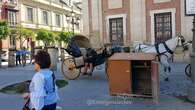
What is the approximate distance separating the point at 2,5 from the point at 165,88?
4326cm

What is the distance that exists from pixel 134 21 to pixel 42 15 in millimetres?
36707

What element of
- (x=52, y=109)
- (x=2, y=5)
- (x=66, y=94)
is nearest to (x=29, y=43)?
(x=2, y=5)

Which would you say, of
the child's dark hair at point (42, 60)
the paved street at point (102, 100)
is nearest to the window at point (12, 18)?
the paved street at point (102, 100)

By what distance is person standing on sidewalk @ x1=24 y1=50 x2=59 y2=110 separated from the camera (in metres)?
4.79

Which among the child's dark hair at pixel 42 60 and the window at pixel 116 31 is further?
the window at pixel 116 31

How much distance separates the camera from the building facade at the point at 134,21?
23.4m

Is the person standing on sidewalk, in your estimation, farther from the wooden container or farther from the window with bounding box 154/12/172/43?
the window with bounding box 154/12/172/43

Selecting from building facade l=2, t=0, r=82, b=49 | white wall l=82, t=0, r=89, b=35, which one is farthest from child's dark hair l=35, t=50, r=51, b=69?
building facade l=2, t=0, r=82, b=49

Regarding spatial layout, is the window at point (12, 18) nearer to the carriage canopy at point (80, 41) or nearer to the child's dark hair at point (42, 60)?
the carriage canopy at point (80, 41)

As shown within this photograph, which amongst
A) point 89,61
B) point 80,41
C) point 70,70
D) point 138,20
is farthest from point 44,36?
point 89,61

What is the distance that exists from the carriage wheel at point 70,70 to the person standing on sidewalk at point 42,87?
865cm

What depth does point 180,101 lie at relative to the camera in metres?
8.75

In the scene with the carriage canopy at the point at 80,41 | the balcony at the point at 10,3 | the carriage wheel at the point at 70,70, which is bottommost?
the carriage wheel at the point at 70,70

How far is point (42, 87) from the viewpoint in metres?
4.81
